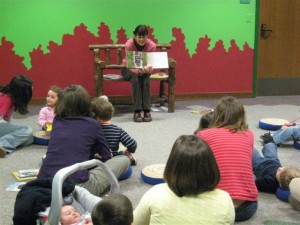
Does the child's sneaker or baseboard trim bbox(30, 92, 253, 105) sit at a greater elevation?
baseboard trim bbox(30, 92, 253, 105)

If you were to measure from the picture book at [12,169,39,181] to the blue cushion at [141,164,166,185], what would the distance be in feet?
2.59

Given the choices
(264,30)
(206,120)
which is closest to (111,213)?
(206,120)

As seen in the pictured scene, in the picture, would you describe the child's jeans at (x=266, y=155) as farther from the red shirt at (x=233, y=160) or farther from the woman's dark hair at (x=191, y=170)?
the woman's dark hair at (x=191, y=170)

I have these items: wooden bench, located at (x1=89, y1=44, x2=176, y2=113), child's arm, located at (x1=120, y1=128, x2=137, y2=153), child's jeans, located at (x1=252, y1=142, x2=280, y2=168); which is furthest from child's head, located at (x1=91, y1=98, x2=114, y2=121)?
wooden bench, located at (x1=89, y1=44, x2=176, y2=113)

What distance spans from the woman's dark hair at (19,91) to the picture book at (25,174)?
2.44ft

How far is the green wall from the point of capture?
6.00m

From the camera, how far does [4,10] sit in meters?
5.95

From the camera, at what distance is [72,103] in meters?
2.96

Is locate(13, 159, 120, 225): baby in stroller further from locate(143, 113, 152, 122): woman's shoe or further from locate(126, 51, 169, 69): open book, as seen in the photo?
locate(126, 51, 169, 69): open book

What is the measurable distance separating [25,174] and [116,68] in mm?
2502

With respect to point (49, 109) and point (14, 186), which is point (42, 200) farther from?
point (49, 109)

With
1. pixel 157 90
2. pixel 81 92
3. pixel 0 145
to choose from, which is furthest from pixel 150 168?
pixel 157 90

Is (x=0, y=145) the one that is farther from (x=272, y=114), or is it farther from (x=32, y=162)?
(x=272, y=114)

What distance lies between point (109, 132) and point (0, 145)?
3.87 ft
